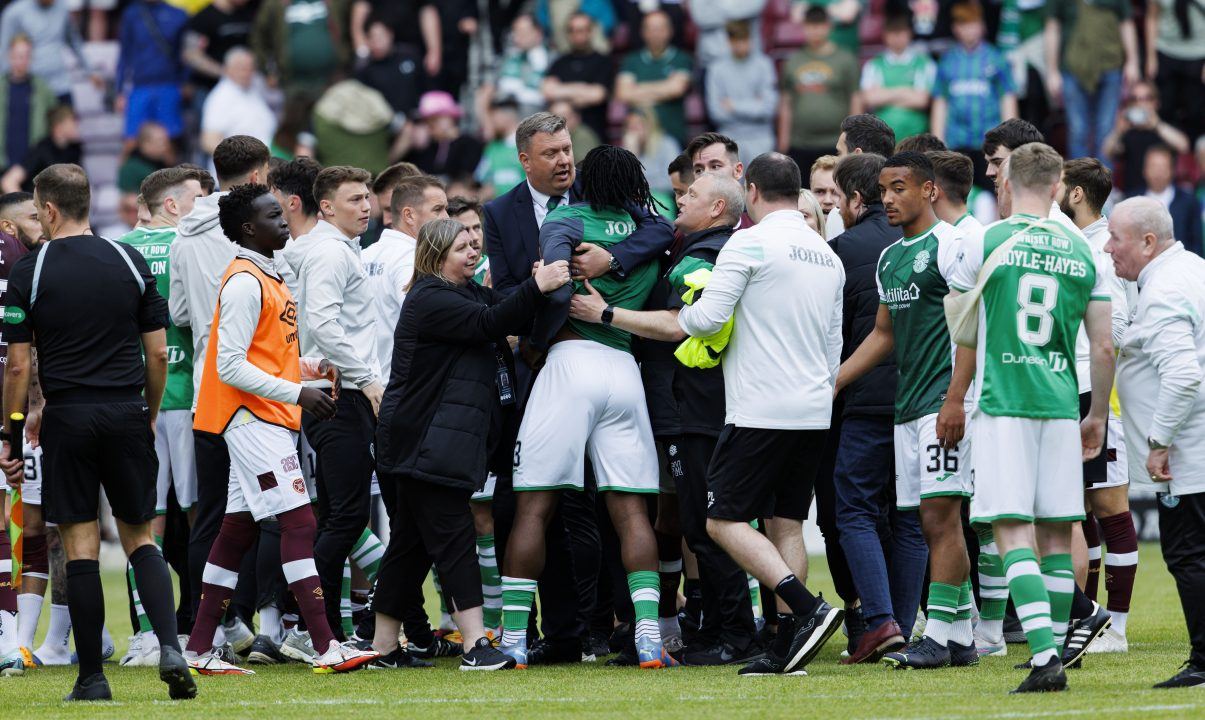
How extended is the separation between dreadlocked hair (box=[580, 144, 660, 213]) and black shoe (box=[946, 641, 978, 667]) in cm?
286

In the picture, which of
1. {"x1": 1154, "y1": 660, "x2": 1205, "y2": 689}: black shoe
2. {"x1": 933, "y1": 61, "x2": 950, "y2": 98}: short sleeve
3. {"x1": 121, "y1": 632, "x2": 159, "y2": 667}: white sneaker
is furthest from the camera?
{"x1": 933, "y1": 61, "x2": 950, "y2": 98}: short sleeve

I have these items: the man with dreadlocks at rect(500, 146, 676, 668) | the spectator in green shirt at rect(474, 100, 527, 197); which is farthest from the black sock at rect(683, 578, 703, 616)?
the spectator in green shirt at rect(474, 100, 527, 197)

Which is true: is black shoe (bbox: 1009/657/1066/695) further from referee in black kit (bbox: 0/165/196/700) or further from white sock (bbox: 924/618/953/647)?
referee in black kit (bbox: 0/165/196/700)

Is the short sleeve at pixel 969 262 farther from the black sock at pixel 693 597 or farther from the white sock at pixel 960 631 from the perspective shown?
the black sock at pixel 693 597

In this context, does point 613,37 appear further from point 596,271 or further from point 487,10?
point 596,271

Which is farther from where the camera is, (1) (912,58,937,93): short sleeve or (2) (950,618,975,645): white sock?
(1) (912,58,937,93): short sleeve

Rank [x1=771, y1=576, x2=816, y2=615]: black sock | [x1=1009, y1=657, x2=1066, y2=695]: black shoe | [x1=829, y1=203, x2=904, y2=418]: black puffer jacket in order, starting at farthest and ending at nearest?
1. [x1=829, y1=203, x2=904, y2=418]: black puffer jacket
2. [x1=771, y1=576, x2=816, y2=615]: black sock
3. [x1=1009, y1=657, x2=1066, y2=695]: black shoe

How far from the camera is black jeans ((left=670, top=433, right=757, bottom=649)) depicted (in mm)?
8820

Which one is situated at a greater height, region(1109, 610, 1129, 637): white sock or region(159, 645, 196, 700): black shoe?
region(159, 645, 196, 700): black shoe

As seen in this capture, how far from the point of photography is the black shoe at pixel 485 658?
8688 mm

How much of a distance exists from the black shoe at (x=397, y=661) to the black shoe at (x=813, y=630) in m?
2.24

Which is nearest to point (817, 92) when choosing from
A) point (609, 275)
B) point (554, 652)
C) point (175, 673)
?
point (609, 275)

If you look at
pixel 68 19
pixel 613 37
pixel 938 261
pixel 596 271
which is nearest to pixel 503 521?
pixel 596 271

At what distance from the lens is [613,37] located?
65.2 feet
